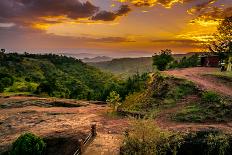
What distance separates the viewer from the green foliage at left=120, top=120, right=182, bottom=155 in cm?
2253

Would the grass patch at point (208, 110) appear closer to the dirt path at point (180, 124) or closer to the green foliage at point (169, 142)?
the dirt path at point (180, 124)

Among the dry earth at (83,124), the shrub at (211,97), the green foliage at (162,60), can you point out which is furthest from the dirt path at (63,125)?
the green foliage at (162,60)

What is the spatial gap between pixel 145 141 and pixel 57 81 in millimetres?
85654

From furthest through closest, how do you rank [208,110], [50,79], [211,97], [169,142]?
1. [50,79]
2. [211,97]
3. [208,110]
4. [169,142]

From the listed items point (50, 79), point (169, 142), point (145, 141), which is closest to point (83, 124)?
point (169, 142)

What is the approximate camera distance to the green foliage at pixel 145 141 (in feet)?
73.9

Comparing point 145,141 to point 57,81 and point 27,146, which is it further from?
point 57,81

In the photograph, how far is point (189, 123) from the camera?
31.1 m

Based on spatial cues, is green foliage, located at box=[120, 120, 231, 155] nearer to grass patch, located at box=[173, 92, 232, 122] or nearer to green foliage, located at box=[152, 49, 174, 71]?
grass patch, located at box=[173, 92, 232, 122]

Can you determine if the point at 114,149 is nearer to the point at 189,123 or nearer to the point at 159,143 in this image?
the point at 159,143

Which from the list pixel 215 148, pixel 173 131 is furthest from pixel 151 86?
Result: pixel 215 148

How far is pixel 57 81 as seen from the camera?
106 meters

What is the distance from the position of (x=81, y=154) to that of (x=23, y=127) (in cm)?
1462

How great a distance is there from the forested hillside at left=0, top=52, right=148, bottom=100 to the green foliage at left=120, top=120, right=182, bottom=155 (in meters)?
28.6
